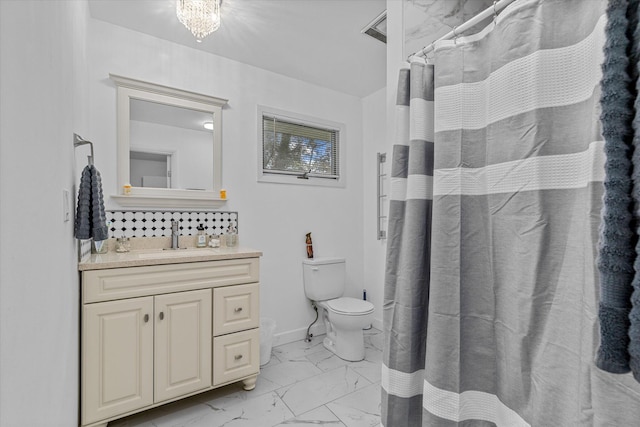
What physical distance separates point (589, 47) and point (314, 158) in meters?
2.37

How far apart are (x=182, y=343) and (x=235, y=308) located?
13.7 inches

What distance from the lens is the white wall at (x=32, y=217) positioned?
467mm

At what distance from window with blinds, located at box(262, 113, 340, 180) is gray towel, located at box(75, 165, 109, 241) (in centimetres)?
142

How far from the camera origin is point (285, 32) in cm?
214

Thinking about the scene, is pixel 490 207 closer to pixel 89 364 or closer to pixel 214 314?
pixel 214 314

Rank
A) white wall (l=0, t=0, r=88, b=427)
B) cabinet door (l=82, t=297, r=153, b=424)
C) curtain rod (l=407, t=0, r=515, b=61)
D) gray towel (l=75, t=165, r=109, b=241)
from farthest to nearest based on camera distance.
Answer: cabinet door (l=82, t=297, r=153, b=424) → gray towel (l=75, t=165, r=109, b=241) → curtain rod (l=407, t=0, r=515, b=61) → white wall (l=0, t=0, r=88, b=427)

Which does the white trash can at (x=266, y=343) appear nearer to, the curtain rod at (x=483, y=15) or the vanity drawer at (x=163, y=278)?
the vanity drawer at (x=163, y=278)

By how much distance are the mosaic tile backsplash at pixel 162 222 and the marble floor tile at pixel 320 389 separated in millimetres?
1304

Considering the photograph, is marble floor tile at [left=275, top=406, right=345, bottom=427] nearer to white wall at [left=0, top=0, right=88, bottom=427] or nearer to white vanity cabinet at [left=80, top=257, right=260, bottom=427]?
white vanity cabinet at [left=80, top=257, right=260, bottom=427]

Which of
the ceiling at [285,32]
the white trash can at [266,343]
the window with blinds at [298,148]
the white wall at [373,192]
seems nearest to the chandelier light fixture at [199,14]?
the ceiling at [285,32]

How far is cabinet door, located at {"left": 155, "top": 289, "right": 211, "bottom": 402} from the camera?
65.2 inches

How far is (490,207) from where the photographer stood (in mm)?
949

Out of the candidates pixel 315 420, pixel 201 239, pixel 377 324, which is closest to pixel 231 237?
pixel 201 239

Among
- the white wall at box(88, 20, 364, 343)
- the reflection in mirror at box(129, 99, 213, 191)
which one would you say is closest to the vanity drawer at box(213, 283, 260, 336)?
the white wall at box(88, 20, 364, 343)
